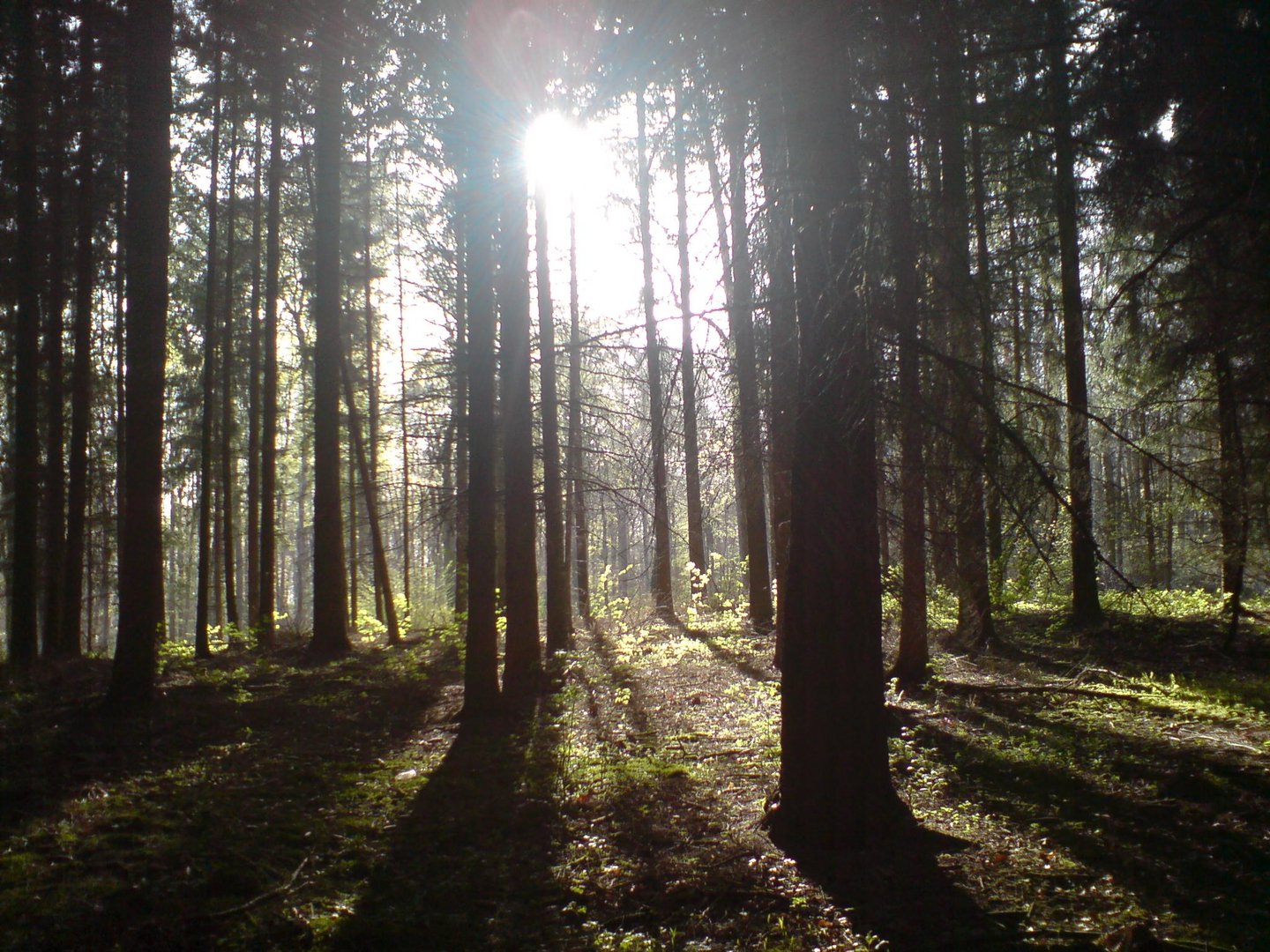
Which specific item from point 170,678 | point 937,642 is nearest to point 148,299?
point 170,678

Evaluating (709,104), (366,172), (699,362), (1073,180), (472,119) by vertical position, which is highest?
(366,172)

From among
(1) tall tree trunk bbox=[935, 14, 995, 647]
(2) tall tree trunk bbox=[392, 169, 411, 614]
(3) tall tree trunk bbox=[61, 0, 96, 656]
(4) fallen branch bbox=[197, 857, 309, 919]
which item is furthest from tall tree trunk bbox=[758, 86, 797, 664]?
(3) tall tree trunk bbox=[61, 0, 96, 656]

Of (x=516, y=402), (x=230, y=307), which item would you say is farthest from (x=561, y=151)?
(x=230, y=307)

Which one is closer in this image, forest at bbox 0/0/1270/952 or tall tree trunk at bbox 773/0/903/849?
forest at bbox 0/0/1270/952

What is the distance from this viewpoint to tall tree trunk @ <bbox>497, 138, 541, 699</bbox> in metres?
10.2

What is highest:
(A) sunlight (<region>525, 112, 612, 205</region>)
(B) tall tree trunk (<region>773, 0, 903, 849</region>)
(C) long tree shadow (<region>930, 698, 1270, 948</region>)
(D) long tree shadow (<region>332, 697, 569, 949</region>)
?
(A) sunlight (<region>525, 112, 612, 205</region>)

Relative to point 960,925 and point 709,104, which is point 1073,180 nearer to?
point 709,104

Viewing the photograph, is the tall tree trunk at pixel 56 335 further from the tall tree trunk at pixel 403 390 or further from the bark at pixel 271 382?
the tall tree trunk at pixel 403 390

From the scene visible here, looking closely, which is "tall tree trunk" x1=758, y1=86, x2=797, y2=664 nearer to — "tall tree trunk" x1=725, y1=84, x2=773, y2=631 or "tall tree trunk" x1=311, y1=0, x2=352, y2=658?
"tall tree trunk" x1=725, y1=84, x2=773, y2=631

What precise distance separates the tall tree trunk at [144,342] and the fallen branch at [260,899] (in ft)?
17.2

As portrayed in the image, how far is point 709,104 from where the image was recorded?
5.54 meters

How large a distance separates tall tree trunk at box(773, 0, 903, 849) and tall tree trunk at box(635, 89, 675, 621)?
131cm

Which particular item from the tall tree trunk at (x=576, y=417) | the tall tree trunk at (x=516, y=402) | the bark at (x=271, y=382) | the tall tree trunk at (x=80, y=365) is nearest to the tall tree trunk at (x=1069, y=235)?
the tall tree trunk at (x=516, y=402)

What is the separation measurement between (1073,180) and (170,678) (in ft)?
39.8
